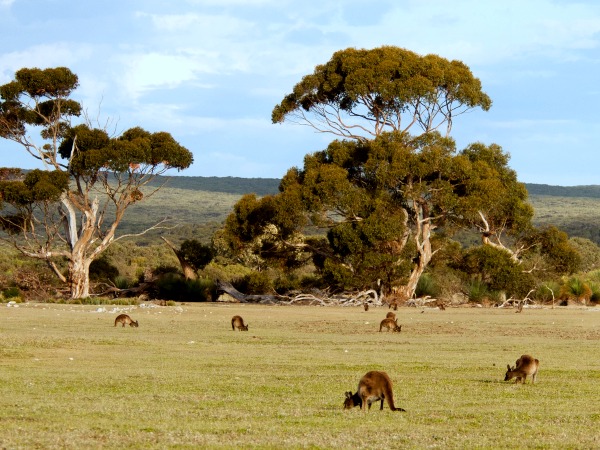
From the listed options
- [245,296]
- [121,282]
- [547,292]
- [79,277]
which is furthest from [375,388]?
[121,282]

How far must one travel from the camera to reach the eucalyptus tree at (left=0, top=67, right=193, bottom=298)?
4916 cm

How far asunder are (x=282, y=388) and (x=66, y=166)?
128ft

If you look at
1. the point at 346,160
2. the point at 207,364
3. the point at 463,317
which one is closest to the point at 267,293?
the point at 346,160

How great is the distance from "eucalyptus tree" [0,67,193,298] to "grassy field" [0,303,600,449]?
20.3 metres

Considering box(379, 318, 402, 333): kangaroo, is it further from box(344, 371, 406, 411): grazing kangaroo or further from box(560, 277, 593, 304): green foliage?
box(560, 277, 593, 304): green foliage

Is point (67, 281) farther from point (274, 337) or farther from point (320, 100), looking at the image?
point (274, 337)

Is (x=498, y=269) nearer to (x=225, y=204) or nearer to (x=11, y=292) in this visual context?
(x=11, y=292)

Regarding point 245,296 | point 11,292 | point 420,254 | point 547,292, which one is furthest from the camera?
point 245,296

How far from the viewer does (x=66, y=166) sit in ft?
169

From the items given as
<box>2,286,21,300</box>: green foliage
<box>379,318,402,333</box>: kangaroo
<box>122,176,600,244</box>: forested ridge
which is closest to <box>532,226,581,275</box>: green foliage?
<box>2,286,21,300</box>: green foliage

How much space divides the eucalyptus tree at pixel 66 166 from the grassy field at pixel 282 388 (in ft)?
66.6

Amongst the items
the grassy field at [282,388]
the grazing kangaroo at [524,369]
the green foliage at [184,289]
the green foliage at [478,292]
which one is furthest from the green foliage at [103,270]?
the grazing kangaroo at [524,369]

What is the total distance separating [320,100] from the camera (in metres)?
56.4

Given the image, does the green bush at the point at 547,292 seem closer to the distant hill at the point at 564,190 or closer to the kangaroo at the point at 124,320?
the kangaroo at the point at 124,320
